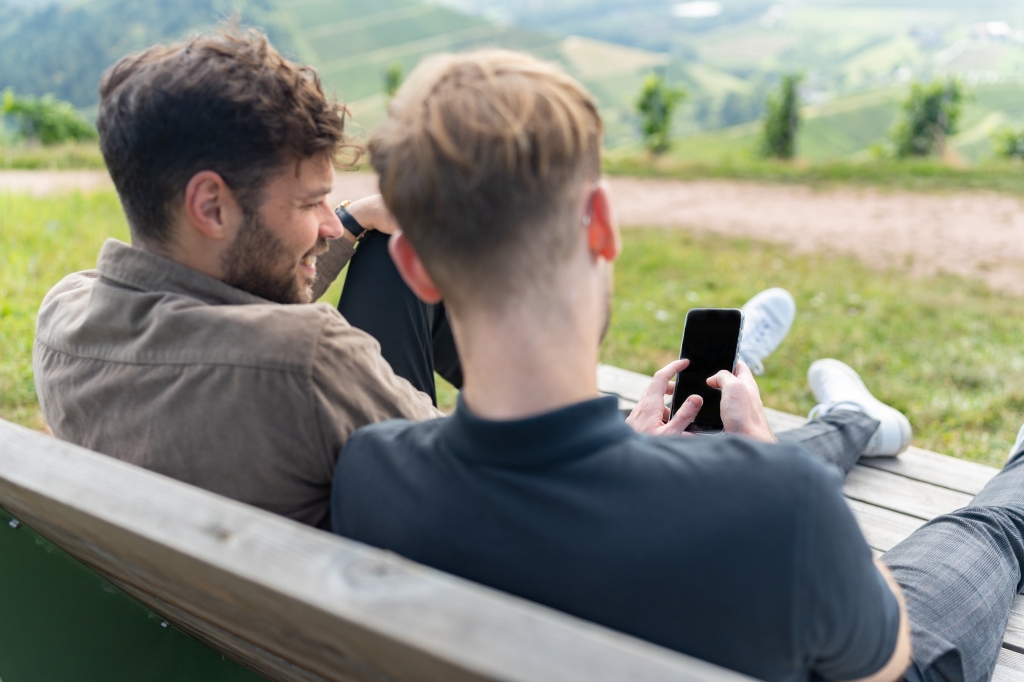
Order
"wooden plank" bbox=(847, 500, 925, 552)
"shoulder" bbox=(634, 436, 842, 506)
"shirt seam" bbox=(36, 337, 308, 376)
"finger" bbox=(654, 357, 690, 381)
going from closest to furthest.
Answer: "shoulder" bbox=(634, 436, 842, 506)
"shirt seam" bbox=(36, 337, 308, 376)
"finger" bbox=(654, 357, 690, 381)
"wooden plank" bbox=(847, 500, 925, 552)

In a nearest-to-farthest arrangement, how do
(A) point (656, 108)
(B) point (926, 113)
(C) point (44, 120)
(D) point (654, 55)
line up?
1. (B) point (926, 113)
2. (A) point (656, 108)
3. (C) point (44, 120)
4. (D) point (654, 55)

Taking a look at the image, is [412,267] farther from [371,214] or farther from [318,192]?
[371,214]

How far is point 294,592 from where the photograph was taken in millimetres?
788

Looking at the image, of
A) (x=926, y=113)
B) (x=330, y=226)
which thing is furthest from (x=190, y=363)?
(x=926, y=113)

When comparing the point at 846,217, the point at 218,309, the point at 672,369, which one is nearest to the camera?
the point at 218,309

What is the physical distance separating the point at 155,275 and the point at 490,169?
72 centimetres

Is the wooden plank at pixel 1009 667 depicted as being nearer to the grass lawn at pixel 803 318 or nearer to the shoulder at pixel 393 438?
the shoulder at pixel 393 438

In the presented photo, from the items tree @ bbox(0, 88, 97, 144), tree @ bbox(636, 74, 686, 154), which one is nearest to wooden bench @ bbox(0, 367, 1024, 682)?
tree @ bbox(636, 74, 686, 154)

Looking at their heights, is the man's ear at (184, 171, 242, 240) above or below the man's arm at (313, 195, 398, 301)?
above

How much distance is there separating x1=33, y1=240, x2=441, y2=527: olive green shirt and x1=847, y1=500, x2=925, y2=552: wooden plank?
4.97 feet

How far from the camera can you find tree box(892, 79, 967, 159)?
16.2 meters

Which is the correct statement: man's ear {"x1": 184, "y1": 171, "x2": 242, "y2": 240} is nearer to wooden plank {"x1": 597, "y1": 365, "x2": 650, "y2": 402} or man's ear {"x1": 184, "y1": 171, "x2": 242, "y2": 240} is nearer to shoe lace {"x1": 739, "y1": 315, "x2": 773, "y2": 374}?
wooden plank {"x1": 597, "y1": 365, "x2": 650, "y2": 402}

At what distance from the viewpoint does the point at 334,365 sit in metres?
1.23

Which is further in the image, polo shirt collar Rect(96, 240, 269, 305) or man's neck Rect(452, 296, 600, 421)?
polo shirt collar Rect(96, 240, 269, 305)
